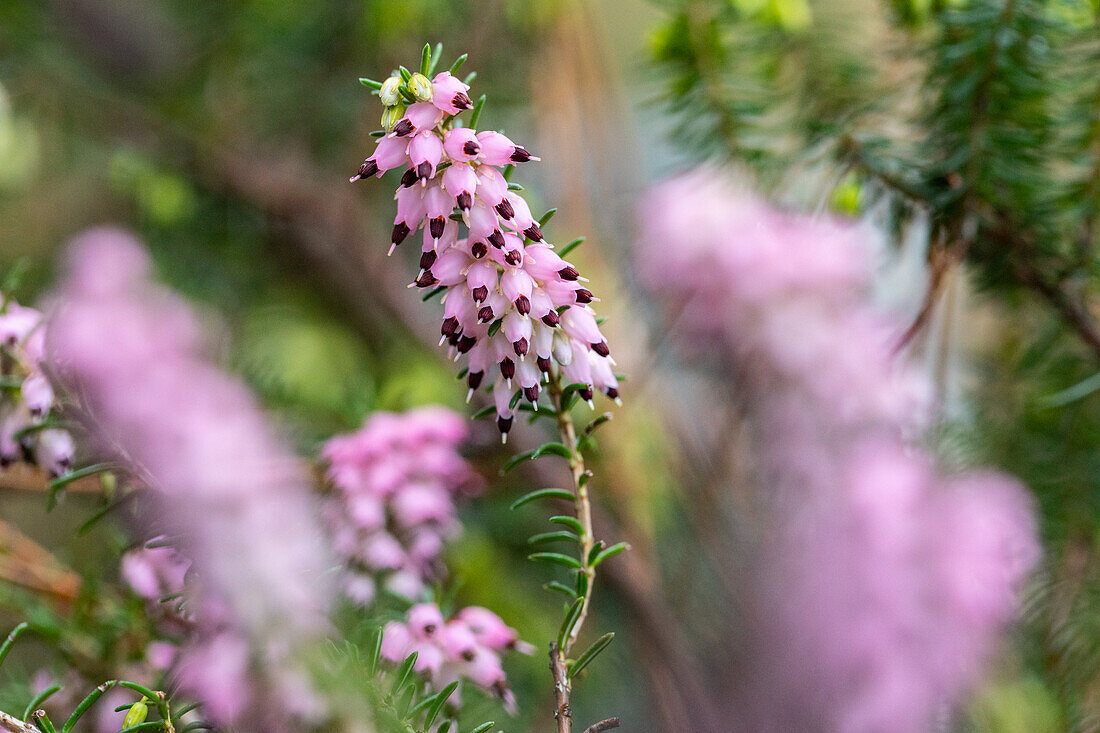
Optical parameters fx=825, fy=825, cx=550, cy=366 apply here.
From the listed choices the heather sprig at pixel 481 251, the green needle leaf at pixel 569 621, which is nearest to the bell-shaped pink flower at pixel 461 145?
the heather sprig at pixel 481 251

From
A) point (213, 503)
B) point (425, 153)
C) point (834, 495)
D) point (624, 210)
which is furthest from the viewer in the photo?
point (624, 210)

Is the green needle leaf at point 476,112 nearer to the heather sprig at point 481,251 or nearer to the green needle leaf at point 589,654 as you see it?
the heather sprig at point 481,251

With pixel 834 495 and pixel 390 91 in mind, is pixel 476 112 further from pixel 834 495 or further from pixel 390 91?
pixel 834 495

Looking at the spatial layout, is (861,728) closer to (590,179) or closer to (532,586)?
(532,586)

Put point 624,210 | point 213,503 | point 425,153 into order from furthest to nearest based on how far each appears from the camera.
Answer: point 624,210, point 213,503, point 425,153

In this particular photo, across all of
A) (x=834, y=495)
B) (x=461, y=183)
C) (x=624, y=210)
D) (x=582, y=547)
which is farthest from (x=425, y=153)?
(x=624, y=210)

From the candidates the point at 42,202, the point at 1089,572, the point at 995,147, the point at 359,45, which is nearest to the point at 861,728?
the point at 1089,572
